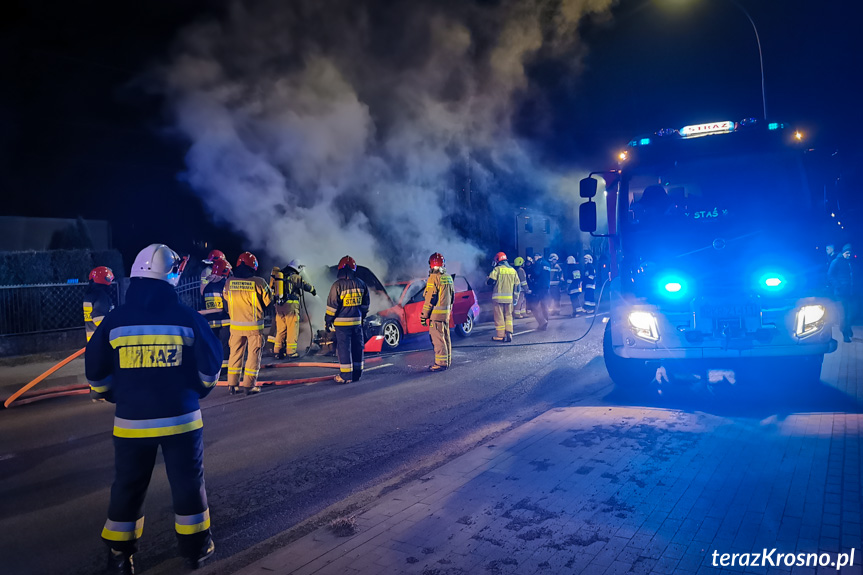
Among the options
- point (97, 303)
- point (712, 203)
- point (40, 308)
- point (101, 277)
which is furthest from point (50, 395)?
point (712, 203)

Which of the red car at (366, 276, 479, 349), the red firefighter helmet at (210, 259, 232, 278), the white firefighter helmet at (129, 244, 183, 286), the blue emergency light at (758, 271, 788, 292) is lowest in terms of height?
the red car at (366, 276, 479, 349)

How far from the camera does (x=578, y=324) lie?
15883 mm

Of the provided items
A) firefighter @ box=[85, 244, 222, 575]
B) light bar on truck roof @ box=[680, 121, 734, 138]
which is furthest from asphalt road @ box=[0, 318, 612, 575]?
light bar on truck roof @ box=[680, 121, 734, 138]

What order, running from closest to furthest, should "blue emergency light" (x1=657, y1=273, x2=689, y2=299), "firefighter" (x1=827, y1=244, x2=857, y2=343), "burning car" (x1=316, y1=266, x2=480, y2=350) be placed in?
"blue emergency light" (x1=657, y1=273, x2=689, y2=299) → "firefighter" (x1=827, y1=244, x2=857, y2=343) → "burning car" (x1=316, y1=266, x2=480, y2=350)

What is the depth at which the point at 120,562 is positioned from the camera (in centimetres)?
332

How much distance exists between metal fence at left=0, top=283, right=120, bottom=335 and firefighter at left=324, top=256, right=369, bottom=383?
5701 mm

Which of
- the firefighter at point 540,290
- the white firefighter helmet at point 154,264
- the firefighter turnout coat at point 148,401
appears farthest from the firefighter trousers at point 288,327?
the firefighter turnout coat at point 148,401

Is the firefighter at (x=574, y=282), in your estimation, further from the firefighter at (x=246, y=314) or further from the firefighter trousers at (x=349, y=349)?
the firefighter at (x=246, y=314)

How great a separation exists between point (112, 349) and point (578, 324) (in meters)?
13.8

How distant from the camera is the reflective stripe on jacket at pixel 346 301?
337 inches

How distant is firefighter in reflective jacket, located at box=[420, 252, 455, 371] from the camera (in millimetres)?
9656

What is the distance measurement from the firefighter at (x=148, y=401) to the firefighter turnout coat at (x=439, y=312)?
6.38 m

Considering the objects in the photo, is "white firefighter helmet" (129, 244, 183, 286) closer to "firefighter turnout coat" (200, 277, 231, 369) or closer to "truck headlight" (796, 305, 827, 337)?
"truck headlight" (796, 305, 827, 337)

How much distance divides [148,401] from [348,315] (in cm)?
532
